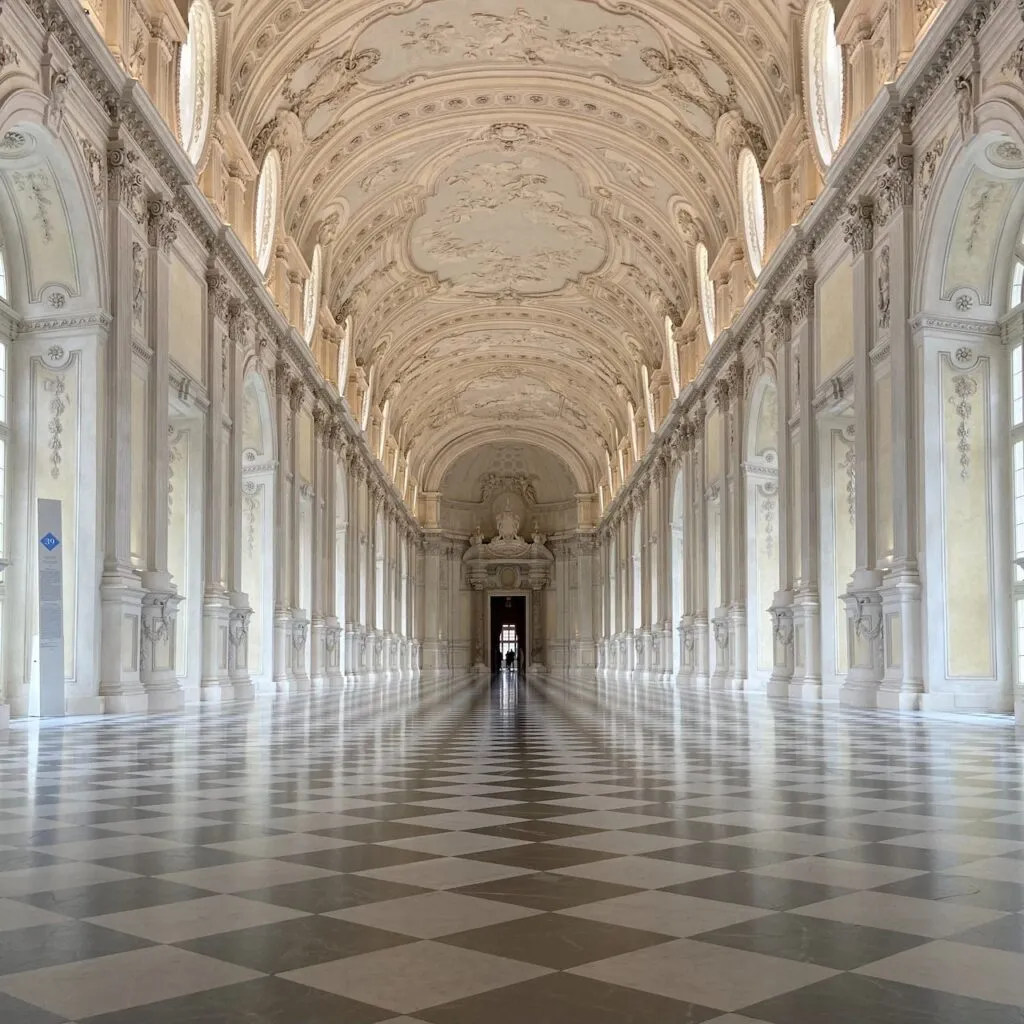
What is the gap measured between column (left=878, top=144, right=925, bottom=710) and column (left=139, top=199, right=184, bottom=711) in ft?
30.0

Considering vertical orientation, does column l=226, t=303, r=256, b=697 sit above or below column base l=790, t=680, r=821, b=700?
above

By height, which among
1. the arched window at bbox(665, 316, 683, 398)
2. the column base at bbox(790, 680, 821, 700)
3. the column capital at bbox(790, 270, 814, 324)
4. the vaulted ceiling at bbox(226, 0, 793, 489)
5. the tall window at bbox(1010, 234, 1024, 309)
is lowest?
the column base at bbox(790, 680, 821, 700)

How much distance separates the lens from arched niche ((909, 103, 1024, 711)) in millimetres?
14250

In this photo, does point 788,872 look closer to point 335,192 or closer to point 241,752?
point 241,752

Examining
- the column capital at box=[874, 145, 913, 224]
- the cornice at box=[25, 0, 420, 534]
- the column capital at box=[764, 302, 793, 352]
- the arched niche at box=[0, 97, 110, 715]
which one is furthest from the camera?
the column capital at box=[764, 302, 793, 352]

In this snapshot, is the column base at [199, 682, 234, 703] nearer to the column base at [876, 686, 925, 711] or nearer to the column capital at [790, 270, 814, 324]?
the column base at [876, 686, 925, 711]

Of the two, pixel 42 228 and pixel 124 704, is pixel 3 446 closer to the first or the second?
pixel 42 228

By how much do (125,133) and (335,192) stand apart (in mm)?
12810

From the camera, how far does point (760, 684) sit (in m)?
23.5

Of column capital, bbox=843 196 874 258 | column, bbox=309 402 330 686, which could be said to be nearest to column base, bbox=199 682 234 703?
column, bbox=309 402 330 686

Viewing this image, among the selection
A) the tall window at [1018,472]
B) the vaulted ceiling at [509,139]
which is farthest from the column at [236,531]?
the tall window at [1018,472]

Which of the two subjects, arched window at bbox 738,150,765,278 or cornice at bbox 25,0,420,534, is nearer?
cornice at bbox 25,0,420,534

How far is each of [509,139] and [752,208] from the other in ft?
20.9

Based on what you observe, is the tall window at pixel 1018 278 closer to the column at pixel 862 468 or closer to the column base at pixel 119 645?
the column at pixel 862 468
